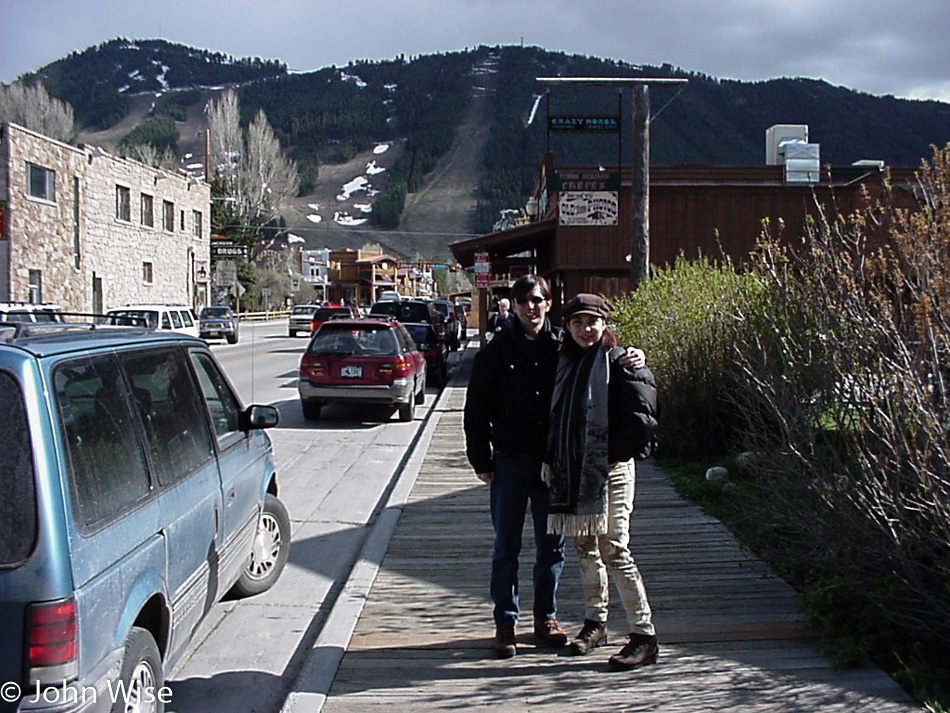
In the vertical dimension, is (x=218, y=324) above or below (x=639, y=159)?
below

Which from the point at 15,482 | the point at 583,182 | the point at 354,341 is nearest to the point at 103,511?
the point at 15,482

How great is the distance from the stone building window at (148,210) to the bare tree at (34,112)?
123ft

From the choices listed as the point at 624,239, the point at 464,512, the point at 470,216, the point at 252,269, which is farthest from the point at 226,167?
the point at 470,216

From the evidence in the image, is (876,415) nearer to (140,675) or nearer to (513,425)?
(513,425)

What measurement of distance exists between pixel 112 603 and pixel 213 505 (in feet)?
4.53

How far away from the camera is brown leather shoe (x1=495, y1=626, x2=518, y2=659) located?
4684 millimetres

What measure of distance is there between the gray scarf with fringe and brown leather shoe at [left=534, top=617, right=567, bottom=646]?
27.4 inches

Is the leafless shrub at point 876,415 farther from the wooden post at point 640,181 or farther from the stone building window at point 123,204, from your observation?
the stone building window at point 123,204

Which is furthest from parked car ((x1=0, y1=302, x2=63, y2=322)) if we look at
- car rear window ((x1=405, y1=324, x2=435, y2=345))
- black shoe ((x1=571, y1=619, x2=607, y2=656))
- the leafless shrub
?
car rear window ((x1=405, y1=324, x2=435, y2=345))

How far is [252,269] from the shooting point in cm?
6612

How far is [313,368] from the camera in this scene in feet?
46.9

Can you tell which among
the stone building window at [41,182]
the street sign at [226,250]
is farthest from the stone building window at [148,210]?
the stone building window at [41,182]

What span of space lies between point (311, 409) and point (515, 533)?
1053cm

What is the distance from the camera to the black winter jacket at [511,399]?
4582 millimetres
